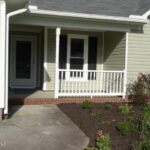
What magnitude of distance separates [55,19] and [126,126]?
18.1ft

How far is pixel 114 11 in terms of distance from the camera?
555 inches

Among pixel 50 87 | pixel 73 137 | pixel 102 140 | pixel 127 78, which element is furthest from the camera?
pixel 50 87

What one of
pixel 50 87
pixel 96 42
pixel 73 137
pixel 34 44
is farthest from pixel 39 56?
pixel 73 137

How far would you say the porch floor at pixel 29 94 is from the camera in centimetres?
1236

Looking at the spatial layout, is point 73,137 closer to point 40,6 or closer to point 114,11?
point 40,6

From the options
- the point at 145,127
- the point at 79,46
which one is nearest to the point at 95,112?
the point at 145,127

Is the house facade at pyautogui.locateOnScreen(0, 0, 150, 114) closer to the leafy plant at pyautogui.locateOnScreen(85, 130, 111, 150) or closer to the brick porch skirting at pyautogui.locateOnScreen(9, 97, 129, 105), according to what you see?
the brick porch skirting at pyautogui.locateOnScreen(9, 97, 129, 105)

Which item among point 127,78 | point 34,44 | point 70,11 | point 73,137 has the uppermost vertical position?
point 70,11

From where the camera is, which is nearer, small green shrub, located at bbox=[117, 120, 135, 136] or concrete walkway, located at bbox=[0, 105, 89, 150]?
concrete walkway, located at bbox=[0, 105, 89, 150]

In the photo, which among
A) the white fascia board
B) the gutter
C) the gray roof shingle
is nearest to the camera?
the gutter

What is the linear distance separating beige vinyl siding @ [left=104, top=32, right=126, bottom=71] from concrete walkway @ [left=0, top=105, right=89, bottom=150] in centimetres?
423

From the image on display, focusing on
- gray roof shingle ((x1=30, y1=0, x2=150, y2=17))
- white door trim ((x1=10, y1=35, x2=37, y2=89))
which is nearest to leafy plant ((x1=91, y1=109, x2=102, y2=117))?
gray roof shingle ((x1=30, y1=0, x2=150, y2=17))

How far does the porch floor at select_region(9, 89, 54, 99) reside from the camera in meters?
12.4

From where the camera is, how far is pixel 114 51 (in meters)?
14.2
